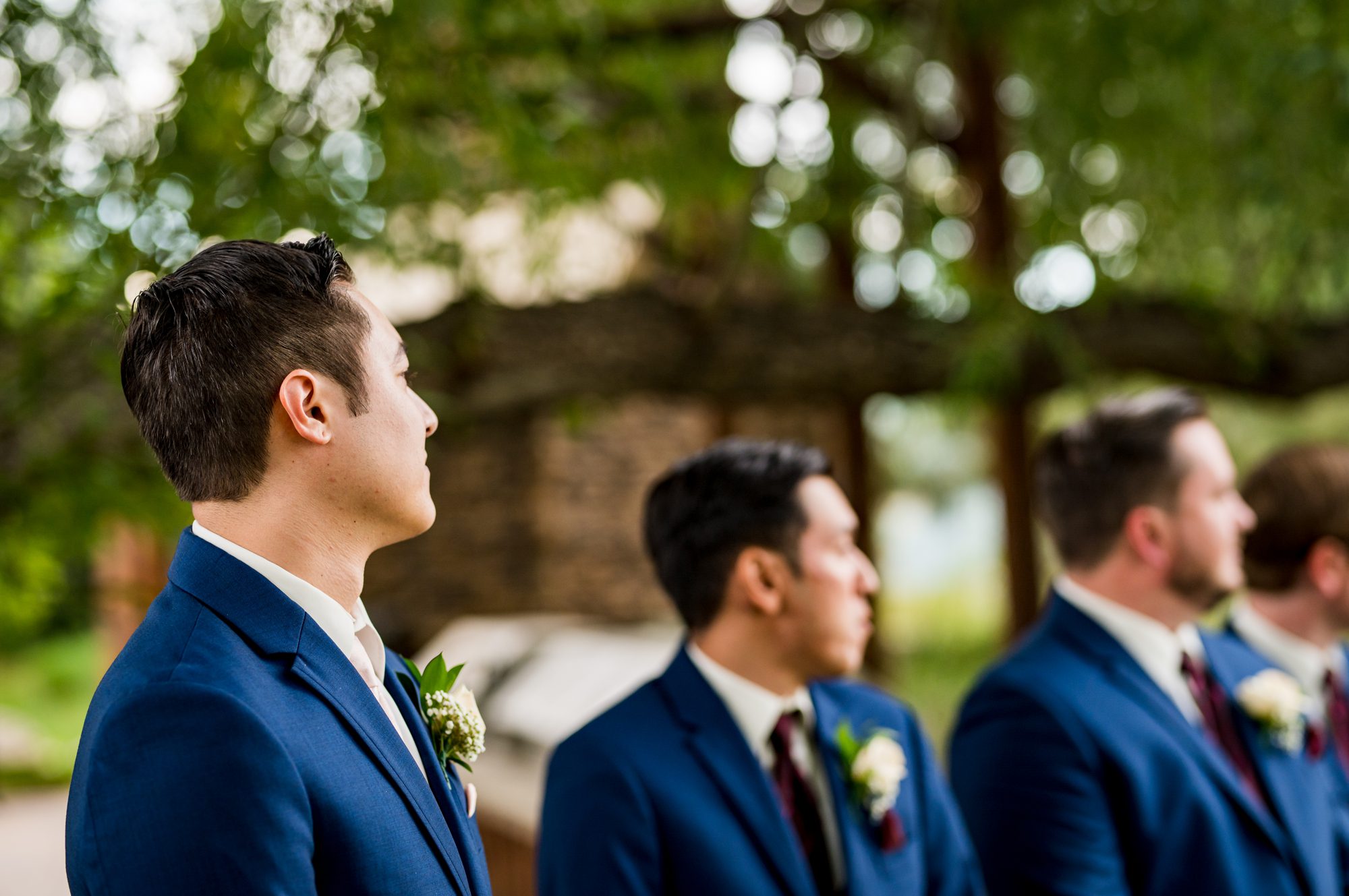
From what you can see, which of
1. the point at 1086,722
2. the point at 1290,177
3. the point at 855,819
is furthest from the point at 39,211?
the point at 1290,177

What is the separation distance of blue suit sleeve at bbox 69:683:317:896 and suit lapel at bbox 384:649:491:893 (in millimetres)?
250

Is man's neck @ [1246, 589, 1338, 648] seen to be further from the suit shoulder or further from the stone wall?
the stone wall

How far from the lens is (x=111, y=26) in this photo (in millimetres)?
3328

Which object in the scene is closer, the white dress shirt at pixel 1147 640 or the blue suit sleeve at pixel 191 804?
the blue suit sleeve at pixel 191 804

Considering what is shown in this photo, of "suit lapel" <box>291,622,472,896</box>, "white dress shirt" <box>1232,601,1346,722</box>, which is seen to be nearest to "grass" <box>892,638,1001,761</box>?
"white dress shirt" <box>1232,601,1346,722</box>

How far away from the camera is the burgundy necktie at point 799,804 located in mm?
2428

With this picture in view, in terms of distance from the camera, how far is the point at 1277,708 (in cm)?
294

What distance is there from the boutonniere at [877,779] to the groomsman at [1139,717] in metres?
0.37

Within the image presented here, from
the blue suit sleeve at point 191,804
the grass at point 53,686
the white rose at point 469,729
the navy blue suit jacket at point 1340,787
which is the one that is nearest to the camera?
the blue suit sleeve at point 191,804

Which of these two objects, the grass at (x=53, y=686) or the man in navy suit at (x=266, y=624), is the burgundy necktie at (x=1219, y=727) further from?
the grass at (x=53, y=686)

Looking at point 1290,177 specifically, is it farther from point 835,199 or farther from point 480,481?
point 480,481

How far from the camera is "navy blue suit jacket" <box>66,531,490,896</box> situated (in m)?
1.14

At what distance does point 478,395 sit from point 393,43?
1590 millimetres

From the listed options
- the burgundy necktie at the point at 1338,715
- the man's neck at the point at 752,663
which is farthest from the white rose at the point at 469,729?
the burgundy necktie at the point at 1338,715
